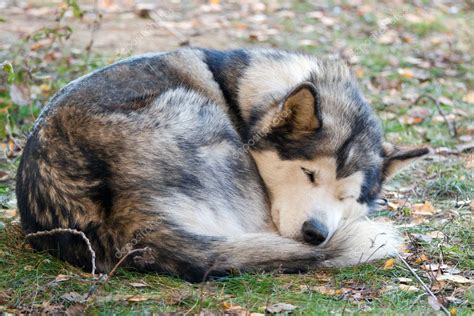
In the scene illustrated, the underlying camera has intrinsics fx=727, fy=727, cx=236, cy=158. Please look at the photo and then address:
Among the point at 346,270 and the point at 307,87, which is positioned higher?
the point at 307,87

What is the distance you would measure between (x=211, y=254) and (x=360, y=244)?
3.15 ft

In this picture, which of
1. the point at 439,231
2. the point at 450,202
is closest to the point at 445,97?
the point at 450,202

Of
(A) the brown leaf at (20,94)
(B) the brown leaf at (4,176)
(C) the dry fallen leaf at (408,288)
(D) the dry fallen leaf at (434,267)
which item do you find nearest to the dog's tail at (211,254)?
(C) the dry fallen leaf at (408,288)

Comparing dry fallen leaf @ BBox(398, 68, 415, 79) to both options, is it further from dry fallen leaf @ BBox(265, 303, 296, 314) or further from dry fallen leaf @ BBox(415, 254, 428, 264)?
dry fallen leaf @ BBox(265, 303, 296, 314)

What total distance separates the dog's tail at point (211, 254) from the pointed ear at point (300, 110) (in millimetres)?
836

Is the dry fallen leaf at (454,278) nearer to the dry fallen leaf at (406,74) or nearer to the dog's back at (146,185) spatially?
the dog's back at (146,185)

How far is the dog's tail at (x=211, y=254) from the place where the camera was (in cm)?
381

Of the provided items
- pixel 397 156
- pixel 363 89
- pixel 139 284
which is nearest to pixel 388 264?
pixel 397 156

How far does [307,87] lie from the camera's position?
432 cm

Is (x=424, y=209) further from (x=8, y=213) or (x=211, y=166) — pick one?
(x=8, y=213)

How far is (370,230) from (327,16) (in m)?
8.14

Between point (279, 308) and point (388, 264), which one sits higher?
point (279, 308)

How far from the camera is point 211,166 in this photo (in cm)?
430

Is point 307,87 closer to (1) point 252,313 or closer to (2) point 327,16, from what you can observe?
(1) point 252,313
